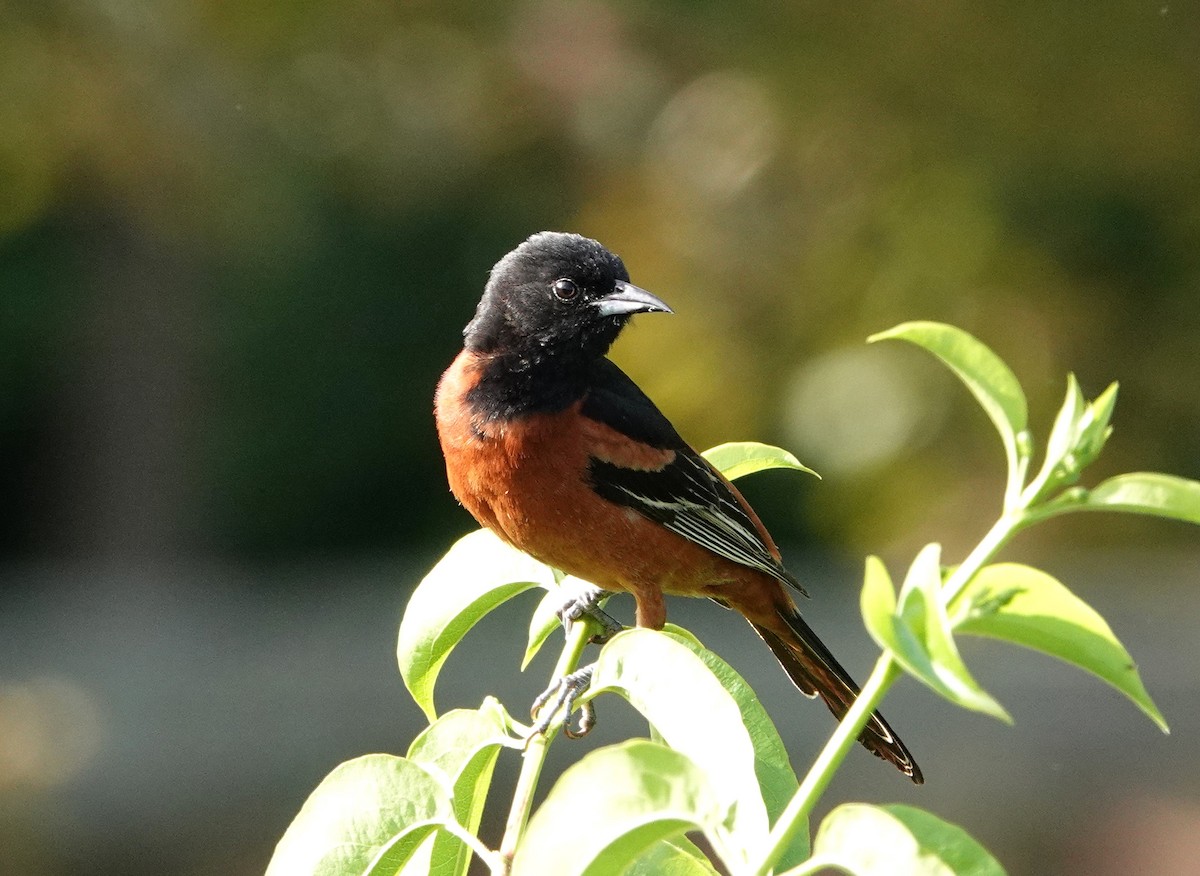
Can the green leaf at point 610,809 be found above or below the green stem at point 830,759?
below

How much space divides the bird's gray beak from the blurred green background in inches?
184

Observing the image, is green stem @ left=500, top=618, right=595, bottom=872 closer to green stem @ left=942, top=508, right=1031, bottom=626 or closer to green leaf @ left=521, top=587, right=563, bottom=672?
green leaf @ left=521, top=587, right=563, bottom=672

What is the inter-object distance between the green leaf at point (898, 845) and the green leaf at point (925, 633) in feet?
0.36

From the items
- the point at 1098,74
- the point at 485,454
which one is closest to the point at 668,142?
the point at 1098,74

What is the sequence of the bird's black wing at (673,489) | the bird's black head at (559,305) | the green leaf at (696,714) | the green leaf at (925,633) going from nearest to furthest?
the green leaf at (925,633)
the green leaf at (696,714)
the bird's black wing at (673,489)
the bird's black head at (559,305)

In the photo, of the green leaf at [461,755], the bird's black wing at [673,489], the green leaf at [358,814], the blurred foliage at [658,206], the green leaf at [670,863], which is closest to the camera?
the green leaf at [670,863]

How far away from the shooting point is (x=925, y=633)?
1.08m

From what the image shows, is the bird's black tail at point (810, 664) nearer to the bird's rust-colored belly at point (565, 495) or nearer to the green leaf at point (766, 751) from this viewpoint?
the bird's rust-colored belly at point (565, 495)

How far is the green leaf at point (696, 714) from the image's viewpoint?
3.96 ft

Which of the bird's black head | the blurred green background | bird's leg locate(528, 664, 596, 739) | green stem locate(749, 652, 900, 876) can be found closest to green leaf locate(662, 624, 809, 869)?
bird's leg locate(528, 664, 596, 739)

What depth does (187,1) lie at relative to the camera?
27.3ft

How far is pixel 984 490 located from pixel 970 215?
144 cm

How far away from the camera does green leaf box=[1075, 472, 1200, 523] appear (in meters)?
1.08

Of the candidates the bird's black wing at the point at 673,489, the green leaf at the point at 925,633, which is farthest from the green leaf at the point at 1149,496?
the bird's black wing at the point at 673,489
